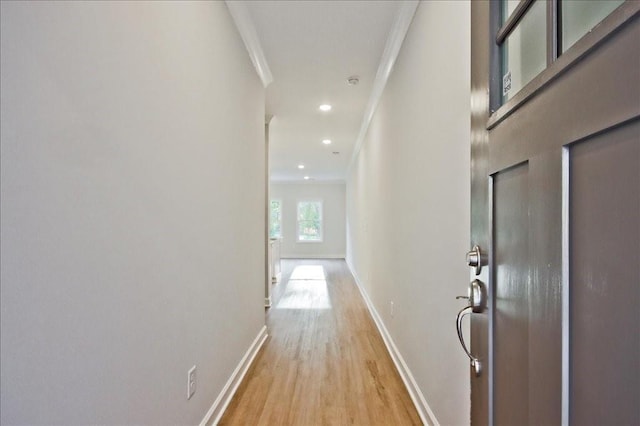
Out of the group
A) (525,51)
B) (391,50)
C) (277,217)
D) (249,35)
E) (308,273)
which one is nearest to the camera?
(525,51)

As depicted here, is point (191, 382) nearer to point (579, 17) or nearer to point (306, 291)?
point (579, 17)

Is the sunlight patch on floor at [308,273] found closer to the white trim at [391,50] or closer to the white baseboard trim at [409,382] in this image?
the white baseboard trim at [409,382]

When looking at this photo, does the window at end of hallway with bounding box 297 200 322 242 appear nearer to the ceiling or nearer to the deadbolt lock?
the ceiling

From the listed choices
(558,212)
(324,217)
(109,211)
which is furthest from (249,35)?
(324,217)

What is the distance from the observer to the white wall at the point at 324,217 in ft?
38.1

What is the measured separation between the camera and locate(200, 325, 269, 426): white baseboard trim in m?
1.94

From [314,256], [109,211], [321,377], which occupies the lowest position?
[314,256]

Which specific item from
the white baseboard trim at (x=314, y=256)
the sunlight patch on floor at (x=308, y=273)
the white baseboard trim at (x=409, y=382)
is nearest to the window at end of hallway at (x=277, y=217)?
the white baseboard trim at (x=314, y=256)

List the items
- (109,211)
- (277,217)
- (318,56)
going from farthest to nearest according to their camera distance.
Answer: (277,217)
(318,56)
(109,211)

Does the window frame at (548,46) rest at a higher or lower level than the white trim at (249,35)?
lower

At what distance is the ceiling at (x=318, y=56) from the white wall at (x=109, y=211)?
22.7 inches

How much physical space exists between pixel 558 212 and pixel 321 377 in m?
2.41

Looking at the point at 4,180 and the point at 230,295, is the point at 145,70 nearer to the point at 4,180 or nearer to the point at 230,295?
the point at 4,180

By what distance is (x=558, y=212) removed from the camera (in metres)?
0.57
